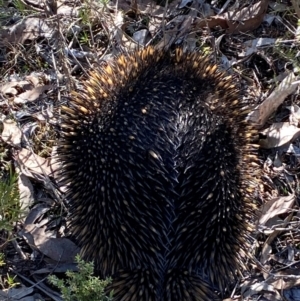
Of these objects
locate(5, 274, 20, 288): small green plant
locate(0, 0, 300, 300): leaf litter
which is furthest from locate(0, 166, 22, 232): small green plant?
locate(5, 274, 20, 288): small green plant

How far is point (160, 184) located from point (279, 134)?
1.22 meters

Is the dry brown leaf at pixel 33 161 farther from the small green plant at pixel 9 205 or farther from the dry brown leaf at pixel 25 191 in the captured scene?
the small green plant at pixel 9 205

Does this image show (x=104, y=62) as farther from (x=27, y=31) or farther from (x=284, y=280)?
(x=284, y=280)

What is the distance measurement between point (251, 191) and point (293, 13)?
1.58 meters

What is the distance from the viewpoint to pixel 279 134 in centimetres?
406

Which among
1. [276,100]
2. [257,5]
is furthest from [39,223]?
[257,5]

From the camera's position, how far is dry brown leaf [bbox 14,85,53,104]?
432cm

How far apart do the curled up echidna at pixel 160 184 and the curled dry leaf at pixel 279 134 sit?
1.90 feet

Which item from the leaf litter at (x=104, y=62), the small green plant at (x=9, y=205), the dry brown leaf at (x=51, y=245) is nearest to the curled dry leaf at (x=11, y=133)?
the leaf litter at (x=104, y=62)

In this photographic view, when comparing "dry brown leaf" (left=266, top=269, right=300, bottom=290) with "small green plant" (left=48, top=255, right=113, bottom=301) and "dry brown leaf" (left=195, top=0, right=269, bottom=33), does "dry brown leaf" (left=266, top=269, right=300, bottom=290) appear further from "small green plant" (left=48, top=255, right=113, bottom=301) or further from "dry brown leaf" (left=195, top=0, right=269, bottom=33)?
"dry brown leaf" (left=195, top=0, right=269, bottom=33)

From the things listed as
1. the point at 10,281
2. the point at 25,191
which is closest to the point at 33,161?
the point at 25,191

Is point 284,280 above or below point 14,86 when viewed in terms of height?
below

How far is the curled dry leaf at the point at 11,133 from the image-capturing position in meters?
4.07

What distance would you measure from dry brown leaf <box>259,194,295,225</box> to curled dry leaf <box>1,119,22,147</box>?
1479 millimetres
